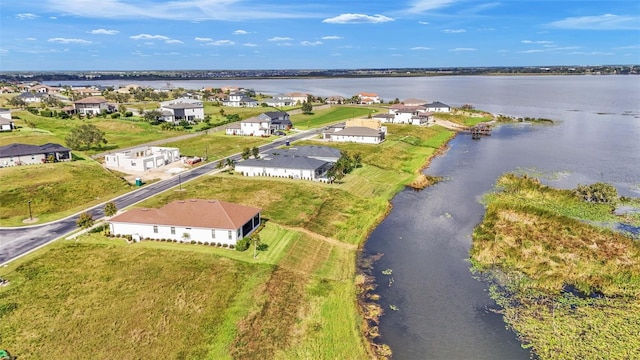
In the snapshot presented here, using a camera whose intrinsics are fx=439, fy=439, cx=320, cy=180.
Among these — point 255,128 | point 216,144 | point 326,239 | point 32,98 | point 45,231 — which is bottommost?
point 326,239

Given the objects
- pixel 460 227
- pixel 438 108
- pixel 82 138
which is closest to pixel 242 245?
pixel 460 227

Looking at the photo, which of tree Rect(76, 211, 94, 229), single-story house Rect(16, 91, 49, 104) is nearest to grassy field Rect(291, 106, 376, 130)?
tree Rect(76, 211, 94, 229)

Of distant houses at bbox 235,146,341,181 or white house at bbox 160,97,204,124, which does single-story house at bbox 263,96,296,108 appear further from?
distant houses at bbox 235,146,341,181

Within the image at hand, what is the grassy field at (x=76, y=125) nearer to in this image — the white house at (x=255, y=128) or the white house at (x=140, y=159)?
the white house at (x=140, y=159)

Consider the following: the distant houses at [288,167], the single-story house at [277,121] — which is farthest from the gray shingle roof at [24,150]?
the single-story house at [277,121]

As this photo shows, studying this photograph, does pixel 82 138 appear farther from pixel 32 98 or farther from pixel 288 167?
pixel 32 98

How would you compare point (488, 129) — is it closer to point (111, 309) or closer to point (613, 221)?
point (613, 221)

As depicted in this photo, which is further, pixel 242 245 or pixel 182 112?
pixel 182 112
